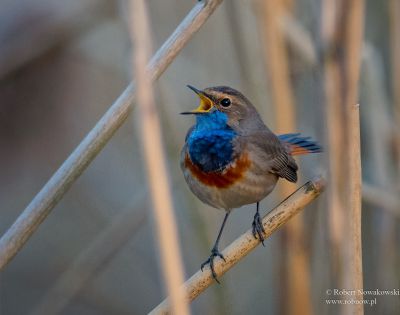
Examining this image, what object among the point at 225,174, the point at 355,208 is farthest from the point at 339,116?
the point at 225,174

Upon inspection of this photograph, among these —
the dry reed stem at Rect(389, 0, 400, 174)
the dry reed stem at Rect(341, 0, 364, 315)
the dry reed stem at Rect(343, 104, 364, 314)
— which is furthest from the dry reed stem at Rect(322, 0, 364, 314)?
the dry reed stem at Rect(389, 0, 400, 174)

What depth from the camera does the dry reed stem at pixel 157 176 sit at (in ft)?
5.92

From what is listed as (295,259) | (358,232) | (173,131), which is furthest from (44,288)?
(358,232)

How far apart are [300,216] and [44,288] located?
2209 mm

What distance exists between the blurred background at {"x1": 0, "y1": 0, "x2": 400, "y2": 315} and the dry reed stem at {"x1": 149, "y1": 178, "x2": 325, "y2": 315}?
47 centimetres

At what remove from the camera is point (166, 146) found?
12.4ft

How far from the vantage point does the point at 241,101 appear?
3.19 m

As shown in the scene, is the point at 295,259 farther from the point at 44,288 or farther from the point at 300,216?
the point at 44,288

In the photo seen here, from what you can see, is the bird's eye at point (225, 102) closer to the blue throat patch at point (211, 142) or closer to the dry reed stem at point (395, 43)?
the blue throat patch at point (211, 142)

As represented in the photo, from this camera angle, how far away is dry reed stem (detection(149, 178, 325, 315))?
2393 mm

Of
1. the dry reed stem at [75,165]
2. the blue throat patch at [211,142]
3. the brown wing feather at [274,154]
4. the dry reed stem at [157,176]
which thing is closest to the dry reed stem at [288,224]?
the brown wing feather at [274,154]

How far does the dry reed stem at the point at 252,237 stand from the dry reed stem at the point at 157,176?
543 millimetres

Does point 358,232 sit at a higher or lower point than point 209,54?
lower

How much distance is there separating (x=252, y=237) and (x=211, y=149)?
62 centimetres
